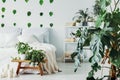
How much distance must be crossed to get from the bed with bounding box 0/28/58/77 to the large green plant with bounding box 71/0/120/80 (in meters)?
3.68

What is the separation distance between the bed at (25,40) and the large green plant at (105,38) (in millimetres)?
3681

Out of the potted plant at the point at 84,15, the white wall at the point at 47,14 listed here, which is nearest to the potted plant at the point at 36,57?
the white wall at the point at 47,14

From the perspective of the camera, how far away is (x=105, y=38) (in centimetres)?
164

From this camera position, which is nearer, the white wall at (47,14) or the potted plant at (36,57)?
the potted plant at (36,57)

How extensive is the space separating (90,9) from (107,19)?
5.54m

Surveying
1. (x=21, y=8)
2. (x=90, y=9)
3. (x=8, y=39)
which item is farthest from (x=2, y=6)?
(x=90, y=9)

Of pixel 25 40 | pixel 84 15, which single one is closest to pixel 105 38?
pixel 25 40

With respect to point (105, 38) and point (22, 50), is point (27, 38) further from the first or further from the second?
point (105, 38)

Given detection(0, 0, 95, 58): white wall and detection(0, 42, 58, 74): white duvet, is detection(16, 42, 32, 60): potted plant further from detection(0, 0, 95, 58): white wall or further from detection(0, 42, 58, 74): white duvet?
detection(0, 0, 95, 58): white wall

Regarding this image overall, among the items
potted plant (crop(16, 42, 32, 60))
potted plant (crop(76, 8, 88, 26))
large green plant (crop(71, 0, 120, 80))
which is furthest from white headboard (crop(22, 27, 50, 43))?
large green plant (crop(71, 0, 120, 80))

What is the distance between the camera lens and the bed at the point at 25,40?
17.5ft

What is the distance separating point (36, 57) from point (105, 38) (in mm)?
3623

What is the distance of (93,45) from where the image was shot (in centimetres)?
164

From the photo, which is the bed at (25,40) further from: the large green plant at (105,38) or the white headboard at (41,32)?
the large green plant at (105,38)
